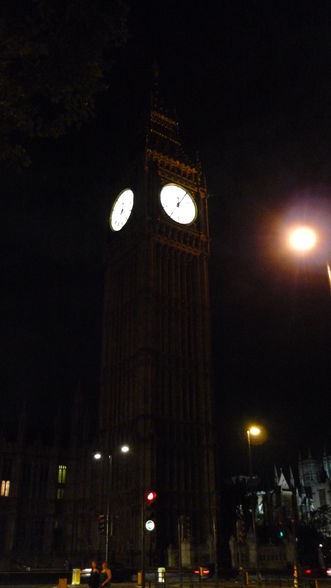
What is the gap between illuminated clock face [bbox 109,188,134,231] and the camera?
78062mm

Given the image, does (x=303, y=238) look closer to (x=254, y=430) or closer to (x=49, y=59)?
(x=49, y=59)

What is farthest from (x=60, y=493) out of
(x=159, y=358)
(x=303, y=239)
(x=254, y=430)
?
(x=303, y=239)

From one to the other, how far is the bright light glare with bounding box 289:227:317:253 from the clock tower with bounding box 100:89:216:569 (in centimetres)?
4437

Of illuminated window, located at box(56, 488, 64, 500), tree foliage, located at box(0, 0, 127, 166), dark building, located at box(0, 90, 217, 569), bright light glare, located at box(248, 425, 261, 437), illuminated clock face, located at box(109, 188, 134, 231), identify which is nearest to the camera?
tree foliage, located at box(0, 0, 127, 166)

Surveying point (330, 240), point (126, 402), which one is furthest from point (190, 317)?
point (330, 240)

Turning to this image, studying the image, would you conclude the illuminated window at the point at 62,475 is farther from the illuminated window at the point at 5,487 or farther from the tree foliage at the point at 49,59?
the tree foliage at the point at 49,59

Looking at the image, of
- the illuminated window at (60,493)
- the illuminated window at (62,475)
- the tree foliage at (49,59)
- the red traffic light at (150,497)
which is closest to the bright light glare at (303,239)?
the tree foliage at (49,59)

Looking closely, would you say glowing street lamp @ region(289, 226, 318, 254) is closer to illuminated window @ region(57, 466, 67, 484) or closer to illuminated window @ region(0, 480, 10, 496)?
illuminated window @ region(0, 480, 10, 496)

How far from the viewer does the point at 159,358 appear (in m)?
66.9

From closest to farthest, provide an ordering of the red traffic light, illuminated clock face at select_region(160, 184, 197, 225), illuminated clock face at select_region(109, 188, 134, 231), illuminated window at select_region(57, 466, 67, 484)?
the red traffic light
illuminated clock face at select_region(160, 184, 197, 225)
illuminated clock face at select_region(109, 188, 134, 231)
illuminated window at select_region(57, 466, 67, 484)

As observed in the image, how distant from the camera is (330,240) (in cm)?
1528

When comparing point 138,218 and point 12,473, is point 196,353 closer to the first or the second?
point 138,218

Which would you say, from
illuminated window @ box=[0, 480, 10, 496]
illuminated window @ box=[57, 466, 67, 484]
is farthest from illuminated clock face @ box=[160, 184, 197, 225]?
illuminated window @ box=[0, 480, 10, 496]

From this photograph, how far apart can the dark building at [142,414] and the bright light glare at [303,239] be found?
45.4 metres
